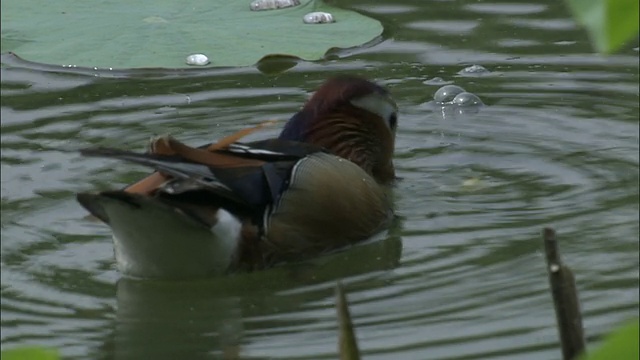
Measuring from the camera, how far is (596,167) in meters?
5.34

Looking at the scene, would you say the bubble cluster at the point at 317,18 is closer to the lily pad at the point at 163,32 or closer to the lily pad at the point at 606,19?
the lily pad at the point at 163,32

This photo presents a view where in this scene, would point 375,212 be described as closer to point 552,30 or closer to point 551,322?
point 551,322

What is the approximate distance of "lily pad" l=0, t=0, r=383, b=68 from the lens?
6816mm

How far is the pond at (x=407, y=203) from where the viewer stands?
3832 millimetres

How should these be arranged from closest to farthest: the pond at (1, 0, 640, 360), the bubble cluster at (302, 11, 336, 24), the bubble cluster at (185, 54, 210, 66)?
the pond at (1, 0, 640, 360) → the bubble cluster at (185, 54, 210, 66) → the bubble cluster at (302, 11, 336, 24)

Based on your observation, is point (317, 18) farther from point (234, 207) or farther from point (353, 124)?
point (234, 207)

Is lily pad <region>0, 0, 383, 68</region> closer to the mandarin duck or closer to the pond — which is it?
the pond

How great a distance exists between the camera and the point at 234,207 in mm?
4484

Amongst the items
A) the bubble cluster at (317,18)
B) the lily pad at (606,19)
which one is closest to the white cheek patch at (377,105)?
the bubble cluster at (317,18)

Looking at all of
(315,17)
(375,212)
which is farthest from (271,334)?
(315,17)

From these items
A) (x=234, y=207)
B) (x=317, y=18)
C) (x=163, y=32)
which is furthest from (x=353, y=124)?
(x=317, y=18)

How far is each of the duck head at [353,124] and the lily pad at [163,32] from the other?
1275mm

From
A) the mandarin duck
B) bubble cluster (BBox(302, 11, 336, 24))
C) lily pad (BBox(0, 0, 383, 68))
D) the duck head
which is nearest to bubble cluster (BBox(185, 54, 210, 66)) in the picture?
lily pad (BBox(0, 0, 383, 68))

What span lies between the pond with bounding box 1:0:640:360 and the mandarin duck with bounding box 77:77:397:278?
80 mm
